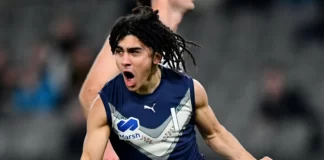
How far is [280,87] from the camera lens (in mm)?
10164

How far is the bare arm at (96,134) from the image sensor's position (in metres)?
5.03

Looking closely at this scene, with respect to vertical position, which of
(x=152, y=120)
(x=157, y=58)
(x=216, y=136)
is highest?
(x=157, y=58)

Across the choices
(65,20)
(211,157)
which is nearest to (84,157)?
(211,157)

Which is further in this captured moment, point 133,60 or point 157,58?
point 157,58

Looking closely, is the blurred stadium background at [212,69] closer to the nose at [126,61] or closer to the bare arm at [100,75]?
the bare arm at [100,75]

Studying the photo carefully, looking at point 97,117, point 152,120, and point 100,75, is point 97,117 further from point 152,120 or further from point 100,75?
point 100,75

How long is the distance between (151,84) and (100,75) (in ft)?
2.33

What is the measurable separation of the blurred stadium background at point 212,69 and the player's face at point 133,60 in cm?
486

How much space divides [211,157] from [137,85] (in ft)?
15.9

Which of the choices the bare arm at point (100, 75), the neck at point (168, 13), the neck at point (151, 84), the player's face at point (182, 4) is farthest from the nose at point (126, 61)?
the player's face at point (182, 4)

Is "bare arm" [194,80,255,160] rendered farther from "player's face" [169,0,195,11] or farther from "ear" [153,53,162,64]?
"player's face" [169,0,195,11]

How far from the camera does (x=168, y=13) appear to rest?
234 inches

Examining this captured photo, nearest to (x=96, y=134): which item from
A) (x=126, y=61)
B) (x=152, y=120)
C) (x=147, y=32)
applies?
(x=152, y=120)

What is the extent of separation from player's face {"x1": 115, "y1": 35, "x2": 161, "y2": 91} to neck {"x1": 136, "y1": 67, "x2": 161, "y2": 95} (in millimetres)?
94
